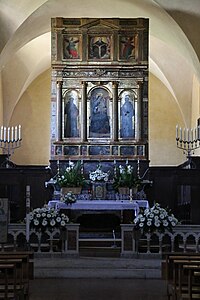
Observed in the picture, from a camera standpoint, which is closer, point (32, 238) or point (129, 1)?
point (32, 238)

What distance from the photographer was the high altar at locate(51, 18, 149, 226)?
1744 centimetres

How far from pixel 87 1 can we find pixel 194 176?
5544 millimetres

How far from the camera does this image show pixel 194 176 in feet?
57.5

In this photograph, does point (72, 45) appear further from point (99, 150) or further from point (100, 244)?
point (100, 244)

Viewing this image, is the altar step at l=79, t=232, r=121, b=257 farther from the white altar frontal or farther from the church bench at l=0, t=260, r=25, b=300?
the church bench at l=0, t=260, r=25, b=300

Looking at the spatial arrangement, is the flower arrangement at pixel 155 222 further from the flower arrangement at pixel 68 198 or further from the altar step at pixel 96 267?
the flower arrangement at pixel 68 198

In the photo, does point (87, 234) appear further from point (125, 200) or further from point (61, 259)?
point (61, 259)

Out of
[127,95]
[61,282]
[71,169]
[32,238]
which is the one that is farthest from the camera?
[127,95]

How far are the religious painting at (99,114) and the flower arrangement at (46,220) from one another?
4.74 m

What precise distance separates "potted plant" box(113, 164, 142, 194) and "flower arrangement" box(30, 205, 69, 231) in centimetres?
341

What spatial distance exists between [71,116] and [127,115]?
1421 mm

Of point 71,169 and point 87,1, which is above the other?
point 87,1

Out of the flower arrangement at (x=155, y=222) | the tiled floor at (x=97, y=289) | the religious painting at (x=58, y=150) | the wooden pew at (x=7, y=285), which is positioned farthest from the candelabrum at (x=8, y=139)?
the wooden pew at (x=7, y=285)

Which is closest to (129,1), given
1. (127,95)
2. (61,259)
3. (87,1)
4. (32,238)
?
(87,1)
